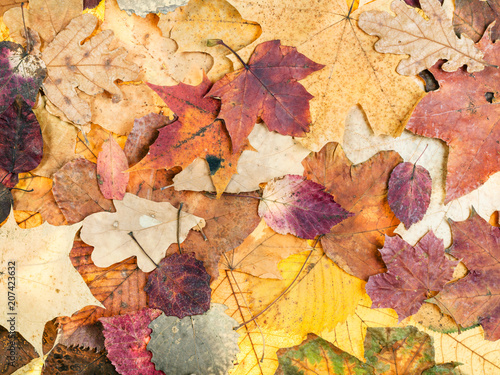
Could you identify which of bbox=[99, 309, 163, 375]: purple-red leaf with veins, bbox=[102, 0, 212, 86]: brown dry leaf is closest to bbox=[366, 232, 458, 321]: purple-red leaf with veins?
bbox=[99, 309, 163, 375]: purple-red leaf with veins

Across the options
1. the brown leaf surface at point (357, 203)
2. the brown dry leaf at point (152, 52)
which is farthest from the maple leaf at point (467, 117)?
the brown dry leaf at point (152, 52)

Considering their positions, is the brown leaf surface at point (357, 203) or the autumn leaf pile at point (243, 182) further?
the brown leaf surface at point (357, 203)

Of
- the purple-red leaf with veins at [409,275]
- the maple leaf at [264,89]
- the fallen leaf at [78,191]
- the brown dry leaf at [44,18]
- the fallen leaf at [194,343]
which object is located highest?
the brown dry leaf at [44,18]

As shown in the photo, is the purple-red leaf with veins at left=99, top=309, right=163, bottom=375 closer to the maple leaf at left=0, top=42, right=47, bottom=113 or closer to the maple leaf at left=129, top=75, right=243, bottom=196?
the maple leaf at left=129, top=75, right=243, bottom=196

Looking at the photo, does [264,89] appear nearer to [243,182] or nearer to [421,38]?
[243,182]

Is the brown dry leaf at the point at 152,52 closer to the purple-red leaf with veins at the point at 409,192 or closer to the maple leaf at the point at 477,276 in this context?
the purple-red leaf with veins at the point at 409,192

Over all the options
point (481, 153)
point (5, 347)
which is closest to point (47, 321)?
point (5, 347)

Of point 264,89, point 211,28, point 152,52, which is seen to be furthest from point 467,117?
point 152,52

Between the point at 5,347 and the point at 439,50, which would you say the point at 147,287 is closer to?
the point at 5,347
